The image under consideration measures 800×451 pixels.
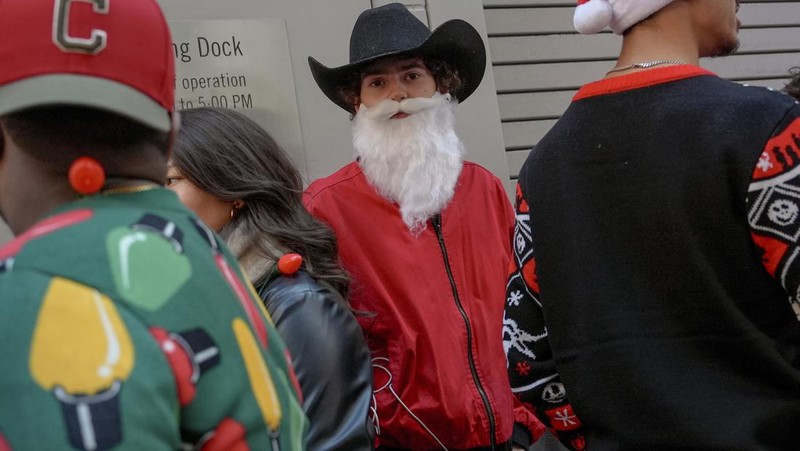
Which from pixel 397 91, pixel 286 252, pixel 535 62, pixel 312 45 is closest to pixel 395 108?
pixel 397 91

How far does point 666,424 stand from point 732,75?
5.48 meters

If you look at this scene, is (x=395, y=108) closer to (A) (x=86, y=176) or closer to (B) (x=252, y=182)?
(B) (x=252, y=182)

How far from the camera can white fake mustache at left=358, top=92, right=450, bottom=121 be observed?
3.51 m

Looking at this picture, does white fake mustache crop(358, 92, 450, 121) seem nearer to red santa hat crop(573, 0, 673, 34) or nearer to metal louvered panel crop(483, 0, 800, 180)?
red santa hat crop(573, 0, 673, 34)

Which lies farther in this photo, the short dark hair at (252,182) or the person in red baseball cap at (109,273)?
the short dark hair at (252,182)

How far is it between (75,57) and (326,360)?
1.27 metres

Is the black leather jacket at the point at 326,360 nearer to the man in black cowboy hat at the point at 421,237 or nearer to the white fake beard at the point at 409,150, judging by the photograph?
the man in black cowboy hat at the point at 421,237

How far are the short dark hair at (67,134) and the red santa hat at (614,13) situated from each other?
113 centimetres

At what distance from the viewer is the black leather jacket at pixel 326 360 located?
2.25 metres

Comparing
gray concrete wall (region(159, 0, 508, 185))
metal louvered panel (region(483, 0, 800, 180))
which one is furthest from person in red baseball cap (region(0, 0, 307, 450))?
Answer: metal louvered panel (region(483, 0, 800, 180))

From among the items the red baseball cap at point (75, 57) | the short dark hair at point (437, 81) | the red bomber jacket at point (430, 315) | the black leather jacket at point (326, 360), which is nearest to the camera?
the red baseball cap at point (75, 57)

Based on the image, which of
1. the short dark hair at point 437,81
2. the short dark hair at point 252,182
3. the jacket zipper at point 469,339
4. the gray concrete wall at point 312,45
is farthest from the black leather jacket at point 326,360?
the gray concrete wall at point 312,45

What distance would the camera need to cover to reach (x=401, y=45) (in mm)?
3469

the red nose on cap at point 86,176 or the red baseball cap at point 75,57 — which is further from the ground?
the red baseball cap at point 75,57
